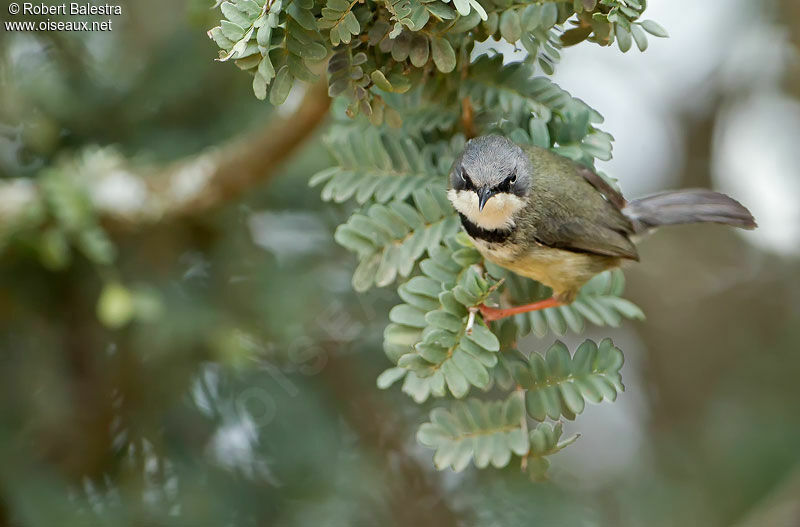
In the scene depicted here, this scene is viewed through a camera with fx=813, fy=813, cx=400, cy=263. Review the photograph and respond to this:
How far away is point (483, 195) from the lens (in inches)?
85.7

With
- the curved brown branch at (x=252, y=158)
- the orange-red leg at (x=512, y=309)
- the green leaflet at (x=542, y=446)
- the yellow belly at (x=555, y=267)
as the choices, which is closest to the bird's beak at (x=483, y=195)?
the yellow belly at (x=555, y=267)

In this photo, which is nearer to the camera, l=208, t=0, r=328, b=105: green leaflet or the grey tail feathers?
l=208, t=0, r=328, b=105: green leaflet

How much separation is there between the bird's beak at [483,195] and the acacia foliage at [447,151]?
0.09 metres

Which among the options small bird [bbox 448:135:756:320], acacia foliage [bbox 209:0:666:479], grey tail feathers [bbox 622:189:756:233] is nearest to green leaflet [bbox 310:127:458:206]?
acacia foliage [bbox 209:0:666:479]

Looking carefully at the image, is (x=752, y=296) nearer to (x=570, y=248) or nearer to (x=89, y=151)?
(x=570, y=248)

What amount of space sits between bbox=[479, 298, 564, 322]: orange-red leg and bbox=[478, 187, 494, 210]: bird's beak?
11.5 inches

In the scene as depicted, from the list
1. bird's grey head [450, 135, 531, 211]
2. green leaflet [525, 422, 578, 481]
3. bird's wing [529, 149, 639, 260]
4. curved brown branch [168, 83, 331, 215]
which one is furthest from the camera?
curved brown branch [168, 83, 331, 215]

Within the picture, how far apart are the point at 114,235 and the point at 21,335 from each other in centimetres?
55

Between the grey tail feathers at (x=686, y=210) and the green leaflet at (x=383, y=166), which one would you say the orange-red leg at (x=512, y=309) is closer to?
the green leaflet at (x=383, y=166)

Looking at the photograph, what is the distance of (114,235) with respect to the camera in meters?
3.48

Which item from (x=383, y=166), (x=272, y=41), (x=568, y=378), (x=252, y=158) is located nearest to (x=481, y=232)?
(x=383, y=166)

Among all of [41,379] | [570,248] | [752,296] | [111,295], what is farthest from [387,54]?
[752,296]

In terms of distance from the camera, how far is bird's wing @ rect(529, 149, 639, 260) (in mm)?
2410

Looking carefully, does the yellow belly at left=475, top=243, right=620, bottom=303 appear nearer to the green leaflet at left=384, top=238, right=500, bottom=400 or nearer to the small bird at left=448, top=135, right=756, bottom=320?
the small bird at left=448, top=135, right=756, bottom=320
